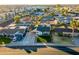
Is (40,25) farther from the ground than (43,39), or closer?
farther from the ground

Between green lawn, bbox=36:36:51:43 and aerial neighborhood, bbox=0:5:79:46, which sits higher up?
aerial neighborhood, bbox=0:5:79:46

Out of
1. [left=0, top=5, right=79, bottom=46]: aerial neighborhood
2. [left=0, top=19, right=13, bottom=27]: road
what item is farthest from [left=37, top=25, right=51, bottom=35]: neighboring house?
[left=0, top=19, right=13, bottom=27]: road

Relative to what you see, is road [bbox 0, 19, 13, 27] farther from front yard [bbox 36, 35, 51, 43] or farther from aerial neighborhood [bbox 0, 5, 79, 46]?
front yard [bbox 36, 35, 51, 43]

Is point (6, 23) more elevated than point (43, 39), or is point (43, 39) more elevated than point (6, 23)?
point (6, 23)

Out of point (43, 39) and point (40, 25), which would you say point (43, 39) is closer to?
point (43, 39)

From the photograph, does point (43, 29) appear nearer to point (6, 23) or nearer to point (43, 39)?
point (43, 39)

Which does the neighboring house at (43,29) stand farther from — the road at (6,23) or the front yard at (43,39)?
the road at (6,23)

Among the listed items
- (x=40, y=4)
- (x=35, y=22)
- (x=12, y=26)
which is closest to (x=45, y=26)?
(x=35, y=22)

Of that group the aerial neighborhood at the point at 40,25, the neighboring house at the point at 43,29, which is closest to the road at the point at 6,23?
the aerial neighborhood at the point at 40,25

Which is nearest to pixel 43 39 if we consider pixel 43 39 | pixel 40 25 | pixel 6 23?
pixel 43 39

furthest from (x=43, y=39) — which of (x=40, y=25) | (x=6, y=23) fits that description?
(x=6, y=23)
